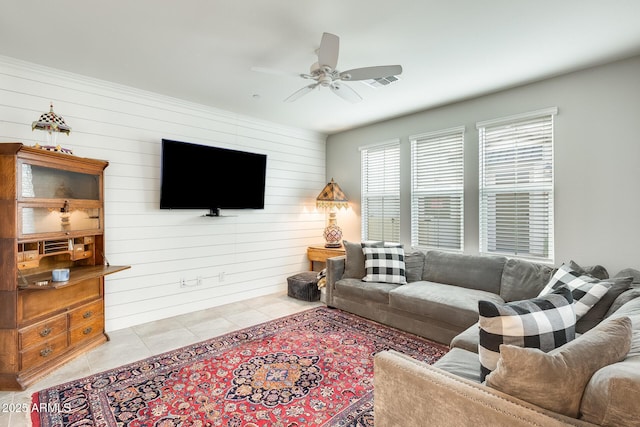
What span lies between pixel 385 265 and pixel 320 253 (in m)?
1.48

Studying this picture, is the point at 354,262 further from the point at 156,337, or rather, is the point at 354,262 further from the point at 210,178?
the point at 156,337

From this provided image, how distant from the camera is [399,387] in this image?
133 cm

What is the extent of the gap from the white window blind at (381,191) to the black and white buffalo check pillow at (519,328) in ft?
10.3

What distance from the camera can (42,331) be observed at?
2.48 m

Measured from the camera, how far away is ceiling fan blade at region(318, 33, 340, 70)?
2096mm

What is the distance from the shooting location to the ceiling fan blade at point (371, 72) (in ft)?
7.68

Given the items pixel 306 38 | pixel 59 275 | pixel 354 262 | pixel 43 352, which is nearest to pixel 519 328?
pixel 306 38

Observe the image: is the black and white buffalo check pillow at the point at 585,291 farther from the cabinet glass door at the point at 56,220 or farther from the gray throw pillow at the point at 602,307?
the cabinet glass door at the point at 56,220

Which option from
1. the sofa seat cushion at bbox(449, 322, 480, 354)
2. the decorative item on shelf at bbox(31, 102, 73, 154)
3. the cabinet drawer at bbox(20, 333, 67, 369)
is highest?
the decorative item on shelf at bbox(31, 102, 73, 154)

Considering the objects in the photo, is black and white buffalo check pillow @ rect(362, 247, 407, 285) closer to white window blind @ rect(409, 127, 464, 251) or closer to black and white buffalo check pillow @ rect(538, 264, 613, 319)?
white window blind @ rect(409, 127, 464, 251)

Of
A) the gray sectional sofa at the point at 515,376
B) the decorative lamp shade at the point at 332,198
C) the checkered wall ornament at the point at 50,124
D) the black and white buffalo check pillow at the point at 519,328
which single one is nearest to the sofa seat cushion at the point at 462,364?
the gray sectional sofa at the point at 515,376

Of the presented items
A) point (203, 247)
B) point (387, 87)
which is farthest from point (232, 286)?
point (387, 87)

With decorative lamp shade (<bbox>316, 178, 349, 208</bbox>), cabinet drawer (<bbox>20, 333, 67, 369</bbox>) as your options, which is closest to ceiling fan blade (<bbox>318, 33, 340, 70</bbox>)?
decorative lamp shade (<bbox>316, 178, 349, 208</bbox>)

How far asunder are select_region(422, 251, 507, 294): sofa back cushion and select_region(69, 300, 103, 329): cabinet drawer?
3498mm
